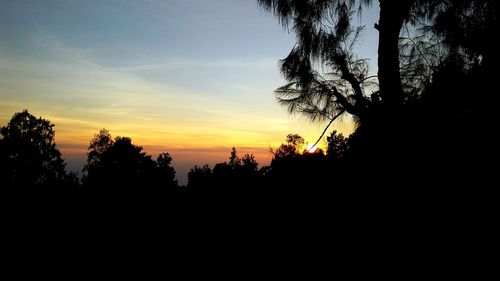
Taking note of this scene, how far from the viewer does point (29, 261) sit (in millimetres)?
3342

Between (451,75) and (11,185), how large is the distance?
628cm

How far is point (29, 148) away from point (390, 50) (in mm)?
40990

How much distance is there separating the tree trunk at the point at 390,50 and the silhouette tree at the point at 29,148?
3702cm

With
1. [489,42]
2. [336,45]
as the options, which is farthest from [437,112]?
[336,45]

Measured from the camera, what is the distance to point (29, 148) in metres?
36.5

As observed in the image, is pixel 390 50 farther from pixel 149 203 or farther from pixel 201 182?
pixel 149 203

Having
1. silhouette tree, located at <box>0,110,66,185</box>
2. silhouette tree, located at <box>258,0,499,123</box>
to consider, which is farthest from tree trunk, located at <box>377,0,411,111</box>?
silhouette tree, located at <box>0,110,66,185</box>

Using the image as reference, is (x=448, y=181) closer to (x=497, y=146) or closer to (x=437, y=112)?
(x=497, y=146)

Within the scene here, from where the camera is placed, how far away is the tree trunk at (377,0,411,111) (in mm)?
4887

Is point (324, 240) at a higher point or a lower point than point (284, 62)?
lower

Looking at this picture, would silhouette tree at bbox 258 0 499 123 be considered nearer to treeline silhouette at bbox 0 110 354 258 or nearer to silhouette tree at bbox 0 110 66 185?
treeline silhouette at bbox 0 110 354 258

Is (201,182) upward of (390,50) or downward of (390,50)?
downward

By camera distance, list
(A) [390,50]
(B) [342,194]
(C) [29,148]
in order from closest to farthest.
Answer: (B) [342,194]
(A) [390,50]
(C) [29,148]

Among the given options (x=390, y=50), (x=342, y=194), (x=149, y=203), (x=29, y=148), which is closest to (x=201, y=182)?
(x=149, y=203)
